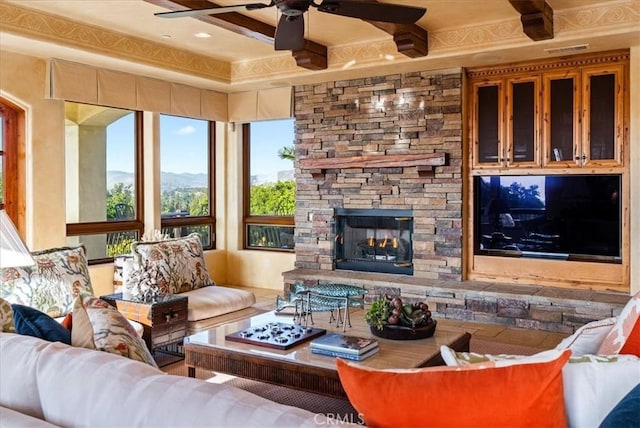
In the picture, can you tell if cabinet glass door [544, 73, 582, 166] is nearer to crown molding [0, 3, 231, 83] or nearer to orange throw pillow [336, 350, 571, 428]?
crown molding [0, 3, 231, 83]

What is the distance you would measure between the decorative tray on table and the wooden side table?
0.77 m

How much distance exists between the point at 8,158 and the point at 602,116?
212 inches

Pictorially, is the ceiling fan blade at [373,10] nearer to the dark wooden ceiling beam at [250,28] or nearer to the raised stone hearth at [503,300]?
the dark wooden ceiling beam at [250,28]

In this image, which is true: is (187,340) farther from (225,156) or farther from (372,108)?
(225,156)

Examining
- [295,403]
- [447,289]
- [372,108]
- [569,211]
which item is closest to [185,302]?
[295,403]

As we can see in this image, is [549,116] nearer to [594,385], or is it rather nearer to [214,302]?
[214,302]

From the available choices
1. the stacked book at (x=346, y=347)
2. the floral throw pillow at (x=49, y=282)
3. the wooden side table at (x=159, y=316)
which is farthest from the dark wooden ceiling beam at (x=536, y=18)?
the floral throw pillow at (x=49, y=282)

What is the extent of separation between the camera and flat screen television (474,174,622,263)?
5.00m

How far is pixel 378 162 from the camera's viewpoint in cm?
588

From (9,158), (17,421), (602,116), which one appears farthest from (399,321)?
(9,158)

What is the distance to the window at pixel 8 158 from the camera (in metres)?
5.07

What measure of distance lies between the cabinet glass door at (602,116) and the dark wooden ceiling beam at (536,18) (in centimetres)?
80

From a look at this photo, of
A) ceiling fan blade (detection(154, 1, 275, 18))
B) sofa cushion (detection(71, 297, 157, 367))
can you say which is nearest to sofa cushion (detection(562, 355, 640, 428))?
sofa cushion (detection(71, 297, 157, 367))

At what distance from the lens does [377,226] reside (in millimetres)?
6133
